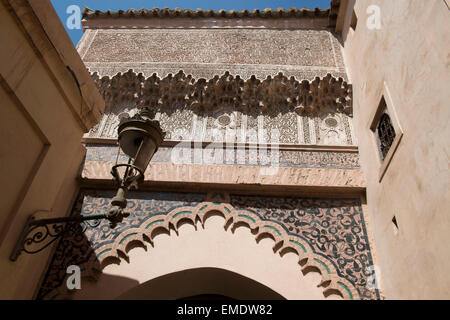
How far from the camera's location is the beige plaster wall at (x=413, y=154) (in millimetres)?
2107

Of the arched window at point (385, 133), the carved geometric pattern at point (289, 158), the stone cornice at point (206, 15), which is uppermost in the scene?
the stone cornice at point (206, 15)

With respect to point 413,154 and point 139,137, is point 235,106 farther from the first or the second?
point 139,137

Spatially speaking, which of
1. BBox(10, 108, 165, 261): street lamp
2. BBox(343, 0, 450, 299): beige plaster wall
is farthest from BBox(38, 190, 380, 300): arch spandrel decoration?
BBox(10, 108, 165, 261): street lamp

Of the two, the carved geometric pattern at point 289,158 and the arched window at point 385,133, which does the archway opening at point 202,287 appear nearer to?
the carved geometric pattern at point 289,158

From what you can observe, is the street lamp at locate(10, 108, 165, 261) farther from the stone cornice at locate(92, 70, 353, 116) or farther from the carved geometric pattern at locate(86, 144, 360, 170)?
the stone cornice at locate(92, 70, 353, 116)

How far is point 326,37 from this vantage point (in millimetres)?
4809

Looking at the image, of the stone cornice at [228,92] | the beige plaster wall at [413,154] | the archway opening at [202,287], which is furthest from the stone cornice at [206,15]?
the archway opening at [202,287]

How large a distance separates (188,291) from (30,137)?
170cm

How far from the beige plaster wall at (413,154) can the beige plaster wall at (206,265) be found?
0.63 m

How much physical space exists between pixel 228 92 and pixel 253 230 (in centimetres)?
162

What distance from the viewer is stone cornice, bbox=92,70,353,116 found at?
411 centimetres

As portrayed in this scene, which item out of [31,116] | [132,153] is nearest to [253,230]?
[132,153]

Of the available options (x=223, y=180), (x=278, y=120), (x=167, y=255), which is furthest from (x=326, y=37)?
(x=167, y=255)
